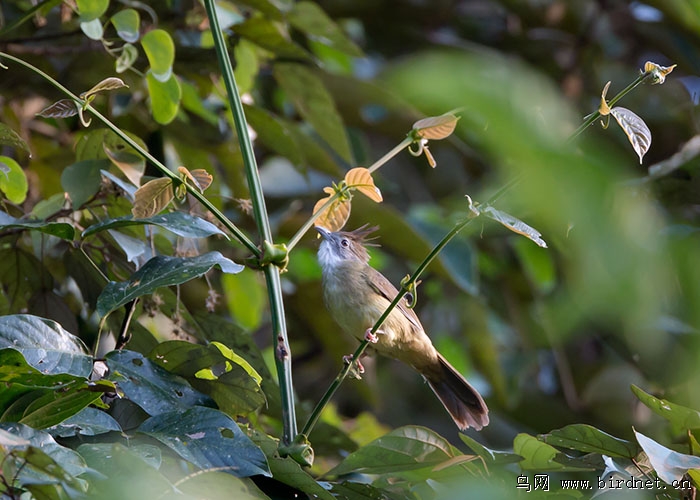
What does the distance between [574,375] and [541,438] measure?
8.91 feet

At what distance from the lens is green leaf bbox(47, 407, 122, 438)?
125 centimetres

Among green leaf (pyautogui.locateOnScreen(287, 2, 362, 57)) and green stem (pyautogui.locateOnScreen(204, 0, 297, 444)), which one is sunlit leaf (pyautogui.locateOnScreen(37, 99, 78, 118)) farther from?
green leaf (pyautogui.locateOnScreen(287, 2, 362, 57))

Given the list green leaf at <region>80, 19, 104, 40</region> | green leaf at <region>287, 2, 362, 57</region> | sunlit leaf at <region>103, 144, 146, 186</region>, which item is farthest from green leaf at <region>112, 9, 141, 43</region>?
green leaf at <region>287, 2, 362, 57</region>

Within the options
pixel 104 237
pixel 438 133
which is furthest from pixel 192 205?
pixel 438 133

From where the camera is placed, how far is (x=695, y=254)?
478 mm

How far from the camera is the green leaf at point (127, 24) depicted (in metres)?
2.02

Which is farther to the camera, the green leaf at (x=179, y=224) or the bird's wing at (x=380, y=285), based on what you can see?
the bird's wing at (x=380, y=285)

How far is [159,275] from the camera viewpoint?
141 centimetres

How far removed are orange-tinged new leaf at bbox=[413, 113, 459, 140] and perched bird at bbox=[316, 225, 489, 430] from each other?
1048 millimetres

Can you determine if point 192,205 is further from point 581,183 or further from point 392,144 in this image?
point 392,144

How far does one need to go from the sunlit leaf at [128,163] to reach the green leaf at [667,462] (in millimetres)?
1217

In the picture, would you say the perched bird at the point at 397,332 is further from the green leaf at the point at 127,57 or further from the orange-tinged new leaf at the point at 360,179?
the orange-tinged new leaf at the point at 360,179

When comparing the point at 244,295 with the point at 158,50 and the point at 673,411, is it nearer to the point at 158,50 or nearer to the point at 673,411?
the point at 158,50

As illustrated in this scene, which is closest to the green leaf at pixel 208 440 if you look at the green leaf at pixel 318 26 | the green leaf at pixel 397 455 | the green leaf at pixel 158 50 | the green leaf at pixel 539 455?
the green leaf at pixel 397 455
